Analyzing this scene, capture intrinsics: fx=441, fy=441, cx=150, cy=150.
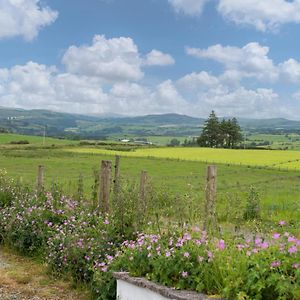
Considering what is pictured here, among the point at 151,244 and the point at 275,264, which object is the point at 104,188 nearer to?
the point at 151,244

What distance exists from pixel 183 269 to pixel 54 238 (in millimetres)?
3655

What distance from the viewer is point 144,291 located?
5.52 metres

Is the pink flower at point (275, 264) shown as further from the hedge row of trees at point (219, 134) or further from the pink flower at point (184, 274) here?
the hedge row of trees at point (219, 134)

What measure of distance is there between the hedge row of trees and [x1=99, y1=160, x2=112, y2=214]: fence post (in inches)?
3967

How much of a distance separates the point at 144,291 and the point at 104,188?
468cm

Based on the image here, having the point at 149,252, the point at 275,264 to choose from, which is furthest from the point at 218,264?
the point at 149,252

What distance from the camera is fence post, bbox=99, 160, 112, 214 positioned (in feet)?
32.4

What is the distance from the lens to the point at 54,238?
830cm

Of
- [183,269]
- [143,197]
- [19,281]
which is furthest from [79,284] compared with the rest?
[183,269]

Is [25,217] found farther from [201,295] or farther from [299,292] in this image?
[299,292]

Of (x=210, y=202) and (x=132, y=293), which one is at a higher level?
(x=210, y=202)

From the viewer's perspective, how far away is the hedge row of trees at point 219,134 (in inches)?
4323

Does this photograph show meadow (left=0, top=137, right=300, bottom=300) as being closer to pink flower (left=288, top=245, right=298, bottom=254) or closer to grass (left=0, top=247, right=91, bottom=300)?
pink flower (left=288, top=245, right=298, bottom=254)

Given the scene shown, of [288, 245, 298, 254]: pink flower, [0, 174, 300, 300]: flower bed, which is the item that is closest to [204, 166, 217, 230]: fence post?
[0, 174, 300, 300]: flower bed
